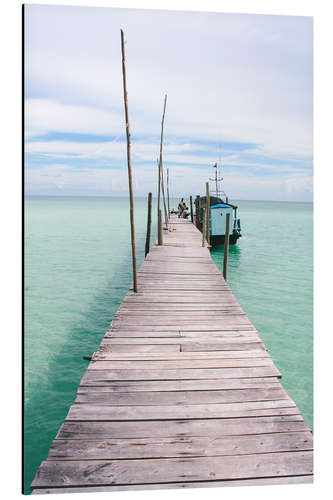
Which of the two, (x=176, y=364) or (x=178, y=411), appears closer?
(x=178, y=411)

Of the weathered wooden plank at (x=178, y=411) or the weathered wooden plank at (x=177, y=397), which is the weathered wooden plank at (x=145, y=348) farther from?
the weathered wooden plank at (x=178, y=411)

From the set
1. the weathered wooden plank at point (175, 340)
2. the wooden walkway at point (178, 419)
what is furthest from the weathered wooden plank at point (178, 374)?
the weathered wooden plank at point (175, 340)

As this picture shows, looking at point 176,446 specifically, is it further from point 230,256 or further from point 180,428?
point 230,256

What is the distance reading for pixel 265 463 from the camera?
7.72 ft

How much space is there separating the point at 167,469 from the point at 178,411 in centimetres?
56

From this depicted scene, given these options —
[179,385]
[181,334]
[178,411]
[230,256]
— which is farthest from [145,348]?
[230,256]

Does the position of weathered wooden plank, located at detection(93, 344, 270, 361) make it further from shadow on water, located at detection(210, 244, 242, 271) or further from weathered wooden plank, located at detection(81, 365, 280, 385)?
shadow on water, located at detection(210, 244, 242, 271)

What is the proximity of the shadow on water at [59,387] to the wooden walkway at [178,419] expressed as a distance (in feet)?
6.00

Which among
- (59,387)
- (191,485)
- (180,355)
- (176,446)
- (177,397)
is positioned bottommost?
(59,387)

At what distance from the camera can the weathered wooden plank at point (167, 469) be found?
2.23 metres

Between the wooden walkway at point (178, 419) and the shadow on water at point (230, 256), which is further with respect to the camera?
the shadow on water at point (230, 256)

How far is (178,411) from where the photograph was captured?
2826 mm

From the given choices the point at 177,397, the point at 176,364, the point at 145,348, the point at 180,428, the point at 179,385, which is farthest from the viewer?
the point at 145,348

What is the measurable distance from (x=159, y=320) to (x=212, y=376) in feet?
5.20
